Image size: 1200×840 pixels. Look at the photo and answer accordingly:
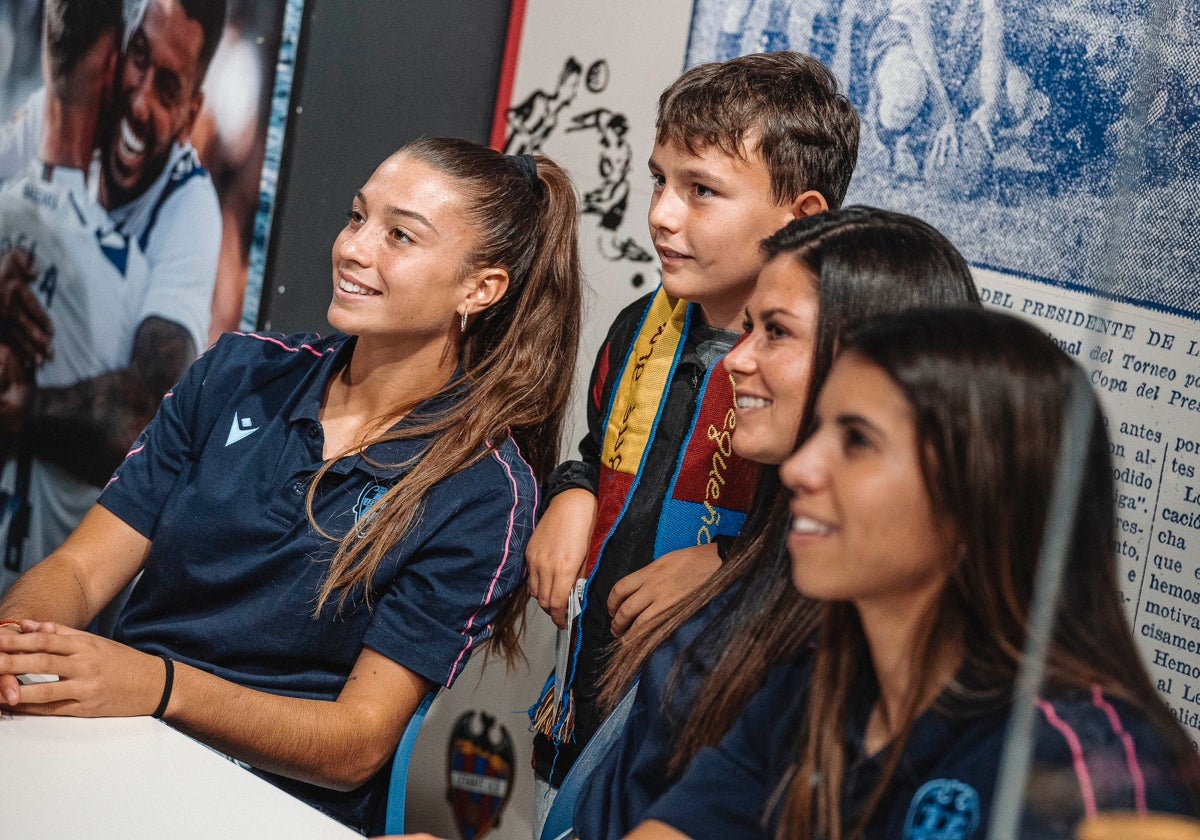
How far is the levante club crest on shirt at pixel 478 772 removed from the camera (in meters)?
2.73

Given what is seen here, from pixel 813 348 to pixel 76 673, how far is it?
0.90 meters

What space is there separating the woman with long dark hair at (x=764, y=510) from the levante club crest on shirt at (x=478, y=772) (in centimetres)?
136

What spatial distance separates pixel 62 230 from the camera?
257cm

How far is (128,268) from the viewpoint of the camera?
2.62 meters

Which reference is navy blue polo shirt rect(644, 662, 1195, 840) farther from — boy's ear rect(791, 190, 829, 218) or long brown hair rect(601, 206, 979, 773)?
boy's ear rect(791, 190, 829, 218)

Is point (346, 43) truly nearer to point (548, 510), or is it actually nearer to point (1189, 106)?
point (548, 510)

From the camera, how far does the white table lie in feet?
3.95

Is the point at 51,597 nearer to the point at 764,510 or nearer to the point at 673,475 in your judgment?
the point at 673,475

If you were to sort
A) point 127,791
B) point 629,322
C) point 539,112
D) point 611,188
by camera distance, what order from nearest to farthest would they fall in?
point 127,791 < point 629,322 < point 611,188 < point 539,112

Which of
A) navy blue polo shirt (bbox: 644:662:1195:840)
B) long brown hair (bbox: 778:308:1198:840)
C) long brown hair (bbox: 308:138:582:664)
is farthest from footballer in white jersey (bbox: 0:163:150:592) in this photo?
long brown hair (bbox: 778:308:1198:840)

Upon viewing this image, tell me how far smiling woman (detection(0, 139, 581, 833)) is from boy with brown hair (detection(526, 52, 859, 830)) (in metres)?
0.13

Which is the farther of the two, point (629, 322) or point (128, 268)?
point (128, 268)

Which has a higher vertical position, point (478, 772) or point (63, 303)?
point (63, 303)

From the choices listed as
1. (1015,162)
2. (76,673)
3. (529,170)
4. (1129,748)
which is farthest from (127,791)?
(1015,162)
